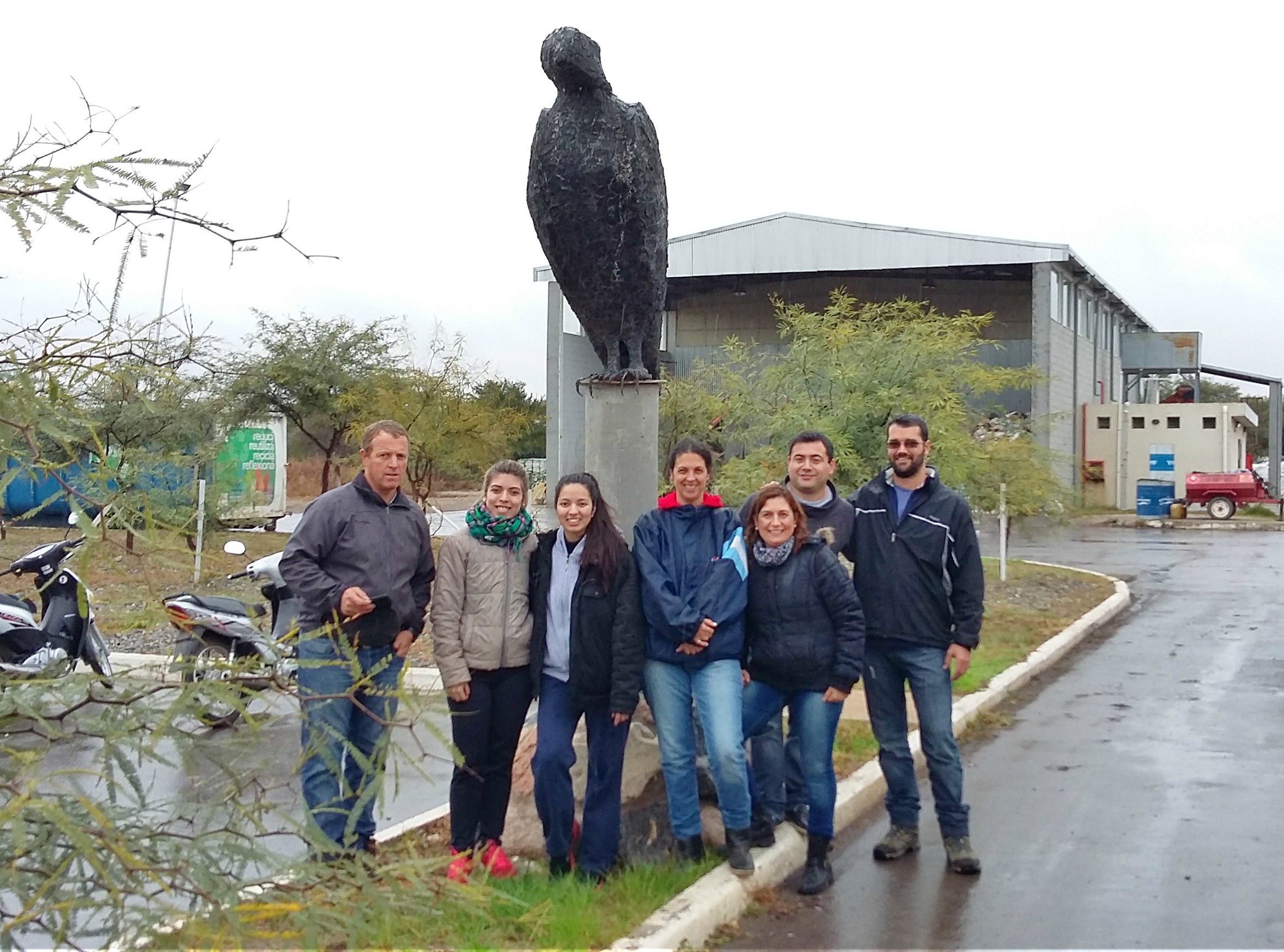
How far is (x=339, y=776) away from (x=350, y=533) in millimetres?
2248

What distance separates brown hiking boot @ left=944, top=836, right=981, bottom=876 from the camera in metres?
4.93

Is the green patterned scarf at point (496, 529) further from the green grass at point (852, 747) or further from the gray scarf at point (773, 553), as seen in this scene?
the green grass at point (852, 747)

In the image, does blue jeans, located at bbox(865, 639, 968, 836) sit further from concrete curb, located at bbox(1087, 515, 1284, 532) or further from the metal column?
the metal column

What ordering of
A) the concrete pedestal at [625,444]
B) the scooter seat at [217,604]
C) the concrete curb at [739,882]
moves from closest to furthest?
the concrete curb at [739,882] < the concrete pedestal at [625,444] < the scooter seat at [217,604]

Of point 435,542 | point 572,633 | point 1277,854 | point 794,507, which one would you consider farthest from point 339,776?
point 435,542

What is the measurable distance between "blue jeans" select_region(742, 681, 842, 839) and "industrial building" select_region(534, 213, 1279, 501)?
23.0 metres

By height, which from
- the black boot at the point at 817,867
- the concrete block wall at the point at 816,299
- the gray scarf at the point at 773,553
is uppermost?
the concrete block wall at the point at 816,299

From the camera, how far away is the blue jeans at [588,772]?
456 centimetres

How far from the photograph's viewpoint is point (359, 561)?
461 centimetres

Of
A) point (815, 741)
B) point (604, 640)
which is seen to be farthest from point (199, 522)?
point (815, 741)

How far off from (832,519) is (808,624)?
0.67 m

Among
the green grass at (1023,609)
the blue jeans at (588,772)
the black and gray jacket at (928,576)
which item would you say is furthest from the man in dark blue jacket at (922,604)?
the green grass at (1023,609)

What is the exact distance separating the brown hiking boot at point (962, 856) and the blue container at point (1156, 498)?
1309 inches

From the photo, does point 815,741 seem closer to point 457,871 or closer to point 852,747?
point 457,871
